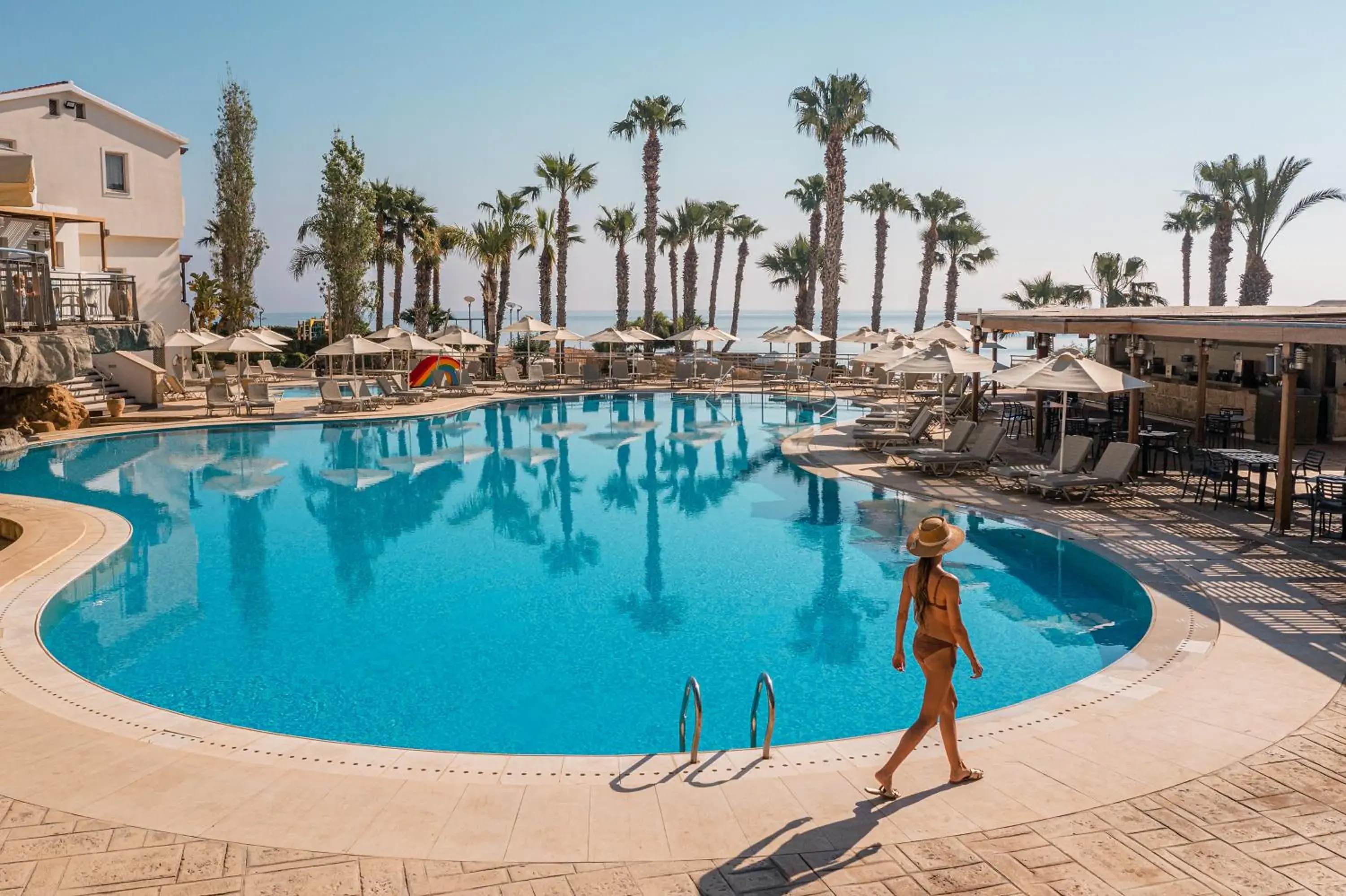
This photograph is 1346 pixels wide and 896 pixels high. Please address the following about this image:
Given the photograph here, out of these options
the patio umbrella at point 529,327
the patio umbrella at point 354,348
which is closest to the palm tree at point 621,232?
the patio umbrella at point 529,327

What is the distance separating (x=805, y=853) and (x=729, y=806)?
70cm

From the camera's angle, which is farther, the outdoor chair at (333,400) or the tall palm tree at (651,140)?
the tall palm tree at (651,140)

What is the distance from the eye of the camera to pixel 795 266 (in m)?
55.2

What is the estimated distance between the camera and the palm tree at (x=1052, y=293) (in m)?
42.0

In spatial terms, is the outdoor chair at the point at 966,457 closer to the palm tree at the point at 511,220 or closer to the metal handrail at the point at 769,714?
the metal handrail at the point at 769,714

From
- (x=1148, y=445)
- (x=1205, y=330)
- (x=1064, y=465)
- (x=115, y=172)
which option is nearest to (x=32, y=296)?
(x=1064, y=465)

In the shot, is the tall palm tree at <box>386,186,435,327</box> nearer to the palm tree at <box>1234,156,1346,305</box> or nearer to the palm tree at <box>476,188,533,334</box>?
the palm tree at <box>476,188,533,334</box>

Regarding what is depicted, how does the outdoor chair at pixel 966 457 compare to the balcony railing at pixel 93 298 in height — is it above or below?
below

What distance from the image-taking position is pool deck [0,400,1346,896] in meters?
5.18

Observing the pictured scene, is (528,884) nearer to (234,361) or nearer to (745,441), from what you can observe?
(745,441)

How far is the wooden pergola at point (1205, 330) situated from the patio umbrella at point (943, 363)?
152 centimetres

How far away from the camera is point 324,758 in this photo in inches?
269

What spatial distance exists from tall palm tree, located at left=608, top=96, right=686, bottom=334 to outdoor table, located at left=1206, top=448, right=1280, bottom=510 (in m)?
30.8

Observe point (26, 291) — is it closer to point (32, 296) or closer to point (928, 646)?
point (32, 296)
